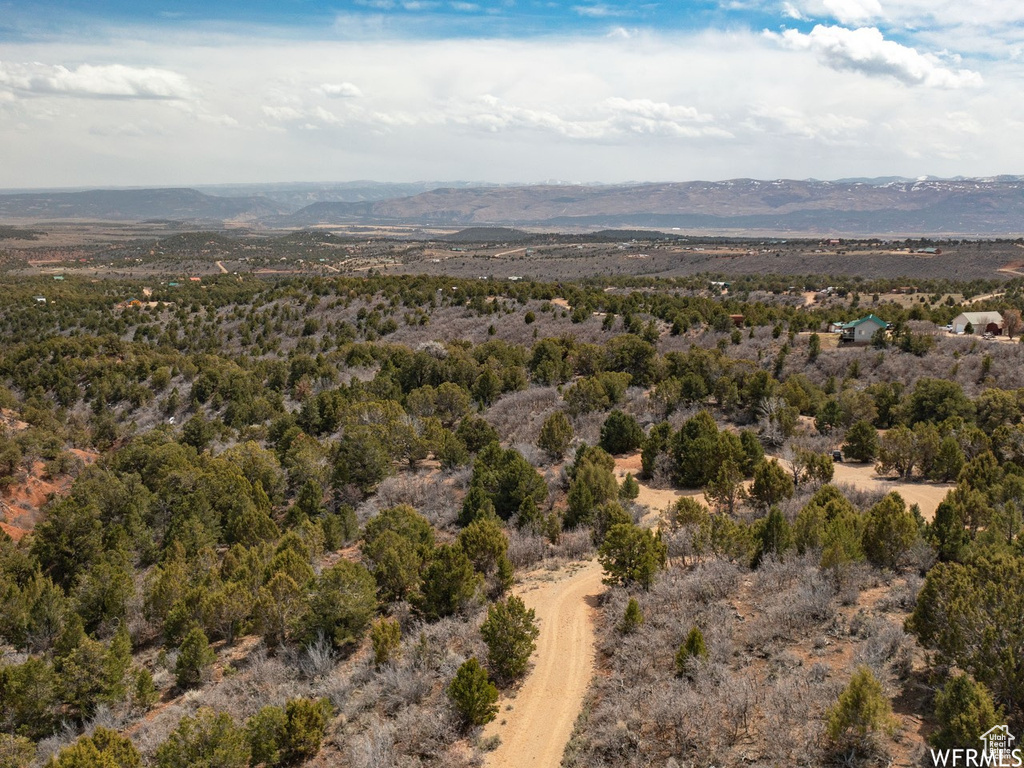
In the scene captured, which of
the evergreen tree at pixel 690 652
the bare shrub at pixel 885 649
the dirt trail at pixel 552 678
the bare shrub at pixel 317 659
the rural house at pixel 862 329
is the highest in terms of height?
the rural house at pixel 862 329

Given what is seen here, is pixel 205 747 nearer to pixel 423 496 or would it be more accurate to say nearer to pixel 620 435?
pixel 423 496

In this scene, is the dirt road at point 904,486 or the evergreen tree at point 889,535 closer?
the evergreen tree at point 889,535

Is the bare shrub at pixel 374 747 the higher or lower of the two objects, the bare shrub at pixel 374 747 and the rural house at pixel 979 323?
the lower

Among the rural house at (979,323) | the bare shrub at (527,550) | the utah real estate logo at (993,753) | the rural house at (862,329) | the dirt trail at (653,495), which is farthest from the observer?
the rural house at (979,323)

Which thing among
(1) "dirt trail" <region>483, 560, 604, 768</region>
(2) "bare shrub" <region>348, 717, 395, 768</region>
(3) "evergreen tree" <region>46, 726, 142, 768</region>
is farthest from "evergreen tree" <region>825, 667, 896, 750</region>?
(3) "evergreen tree" <region>46, 726, 142, 768</region>

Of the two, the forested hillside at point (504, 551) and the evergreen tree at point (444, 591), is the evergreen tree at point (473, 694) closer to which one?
the forested hillside at point (504, 551)

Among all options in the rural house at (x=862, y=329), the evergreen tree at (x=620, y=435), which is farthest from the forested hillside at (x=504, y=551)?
the rural house at (x=862, y=329)

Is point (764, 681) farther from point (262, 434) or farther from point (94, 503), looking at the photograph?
point (262, 434)
